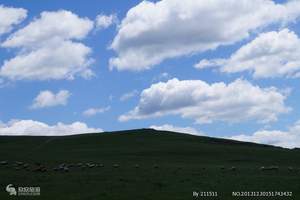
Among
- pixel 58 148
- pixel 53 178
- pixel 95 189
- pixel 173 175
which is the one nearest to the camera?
pixel 95 189

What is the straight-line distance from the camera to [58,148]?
3792 inches

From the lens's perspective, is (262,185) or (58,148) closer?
(262,185)

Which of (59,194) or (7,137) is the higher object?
(7,137)

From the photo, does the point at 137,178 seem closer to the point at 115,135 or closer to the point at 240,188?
the point at 240,188

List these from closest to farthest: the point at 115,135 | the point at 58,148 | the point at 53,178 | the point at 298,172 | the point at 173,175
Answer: the point at 53,178
the point at 173,175
the point at 298,172
the point at 58,148
the point at 115,135

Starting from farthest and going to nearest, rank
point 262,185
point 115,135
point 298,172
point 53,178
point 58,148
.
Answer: point 115,135
point 58,148
point 298,172
point 53,178
point 262,185

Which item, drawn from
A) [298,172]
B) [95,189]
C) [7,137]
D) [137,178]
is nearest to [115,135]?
[7,137]

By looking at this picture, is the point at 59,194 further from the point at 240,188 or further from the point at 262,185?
the point at 262,185

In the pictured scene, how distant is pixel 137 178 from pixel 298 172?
2118 centimetres

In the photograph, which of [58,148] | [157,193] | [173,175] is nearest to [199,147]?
[58,148]

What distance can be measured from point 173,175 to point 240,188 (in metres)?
11.3

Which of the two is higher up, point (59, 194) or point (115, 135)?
point (115, 135)

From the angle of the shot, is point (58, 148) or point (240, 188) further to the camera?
point (58, 148)

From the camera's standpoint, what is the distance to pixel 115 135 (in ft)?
400
